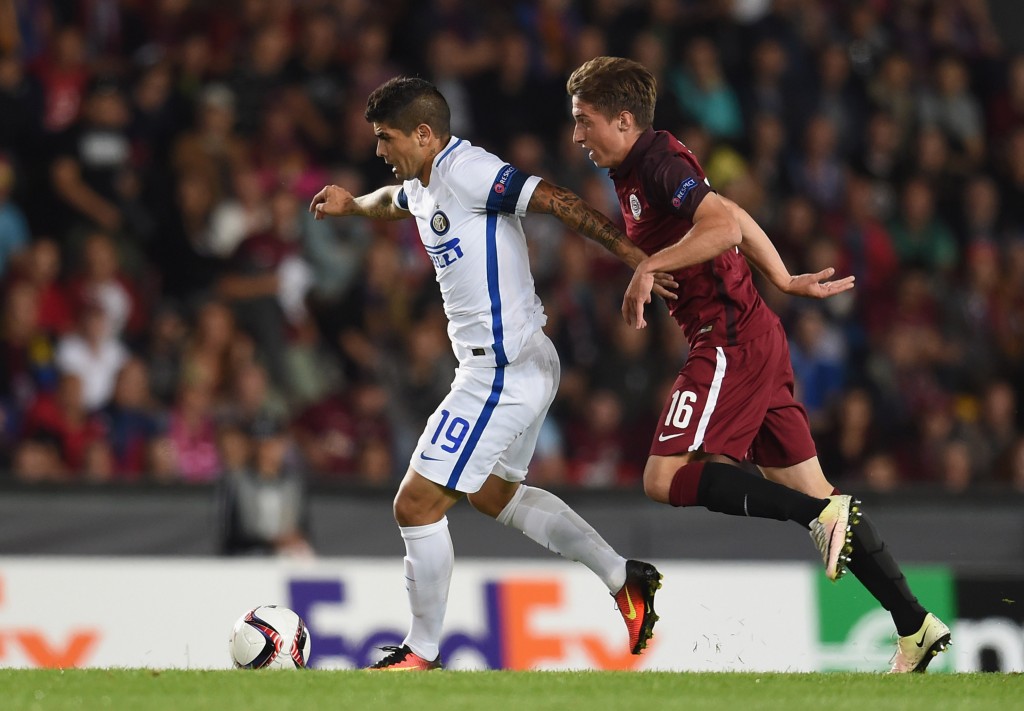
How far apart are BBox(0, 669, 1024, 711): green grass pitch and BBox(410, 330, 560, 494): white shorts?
0.75 metres

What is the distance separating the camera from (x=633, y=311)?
528 centimetres

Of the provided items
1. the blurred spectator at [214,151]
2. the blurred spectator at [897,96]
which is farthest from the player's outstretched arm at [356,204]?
the blurred spectator at [897,96]

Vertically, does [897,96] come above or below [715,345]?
above

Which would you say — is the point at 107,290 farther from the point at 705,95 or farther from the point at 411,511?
the point at 411,511

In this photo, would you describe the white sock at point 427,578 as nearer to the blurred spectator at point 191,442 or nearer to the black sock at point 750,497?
the black sock at point 750,497

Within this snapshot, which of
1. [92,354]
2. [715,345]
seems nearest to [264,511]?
[92,354]

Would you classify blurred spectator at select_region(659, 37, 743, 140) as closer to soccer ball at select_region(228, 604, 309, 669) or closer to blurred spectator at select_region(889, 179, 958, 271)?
blurred spectator at select_region(889, 179, 958, 271)

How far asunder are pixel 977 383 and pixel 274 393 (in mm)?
4905

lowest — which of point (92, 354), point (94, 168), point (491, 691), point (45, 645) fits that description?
point (45, 645)

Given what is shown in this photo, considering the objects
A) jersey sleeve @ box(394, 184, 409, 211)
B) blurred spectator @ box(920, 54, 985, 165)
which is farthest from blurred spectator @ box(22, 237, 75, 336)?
blurred spectator @ box(920, 54, 985, 165)

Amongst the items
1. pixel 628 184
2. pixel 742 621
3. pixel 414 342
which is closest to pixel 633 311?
pixel 628 184

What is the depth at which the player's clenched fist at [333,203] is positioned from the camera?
6.20 m

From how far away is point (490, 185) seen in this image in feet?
18.7

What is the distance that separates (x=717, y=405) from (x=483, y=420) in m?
0.86
